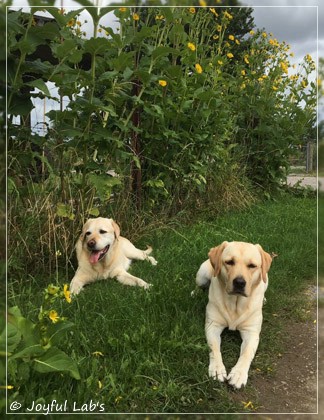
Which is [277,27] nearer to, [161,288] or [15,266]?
[161,288]

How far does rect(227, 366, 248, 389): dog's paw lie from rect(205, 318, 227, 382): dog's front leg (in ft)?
0.13

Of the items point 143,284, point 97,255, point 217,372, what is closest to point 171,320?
point 143,284

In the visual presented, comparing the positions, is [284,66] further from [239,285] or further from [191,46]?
[239,285]

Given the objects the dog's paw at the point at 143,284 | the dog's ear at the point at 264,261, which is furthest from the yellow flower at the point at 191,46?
the dog's paw at the point at 143,284

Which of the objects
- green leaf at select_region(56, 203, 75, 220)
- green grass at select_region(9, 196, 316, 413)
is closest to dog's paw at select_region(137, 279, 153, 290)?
green grass at select_region(9, 196, 316, 413)

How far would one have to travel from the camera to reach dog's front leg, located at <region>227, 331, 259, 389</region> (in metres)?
1.63

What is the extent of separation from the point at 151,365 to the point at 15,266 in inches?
30.1

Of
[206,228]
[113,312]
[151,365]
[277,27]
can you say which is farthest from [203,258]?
[277,27]

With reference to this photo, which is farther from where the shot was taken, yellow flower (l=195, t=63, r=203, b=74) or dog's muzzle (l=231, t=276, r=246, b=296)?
yellow flower (l=195, t=63, r=203, b=74)

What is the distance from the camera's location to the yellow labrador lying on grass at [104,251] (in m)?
2.23

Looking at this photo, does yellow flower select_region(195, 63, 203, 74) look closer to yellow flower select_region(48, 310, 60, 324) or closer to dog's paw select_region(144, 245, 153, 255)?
dog's paw select_region(144, 245, 153, 255)

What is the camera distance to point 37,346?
145cm

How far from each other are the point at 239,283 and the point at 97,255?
81 cm

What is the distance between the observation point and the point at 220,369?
1.73 m
